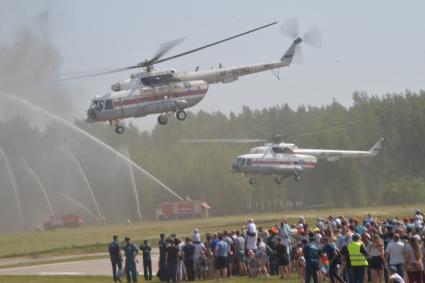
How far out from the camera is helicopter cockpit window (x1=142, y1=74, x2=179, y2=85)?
5962 cm

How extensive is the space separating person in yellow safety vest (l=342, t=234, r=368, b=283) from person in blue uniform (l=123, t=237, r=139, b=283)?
430 inches

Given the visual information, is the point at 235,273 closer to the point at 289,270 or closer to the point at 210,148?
the point at 289,270

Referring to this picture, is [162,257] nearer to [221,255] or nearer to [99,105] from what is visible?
[221,255]

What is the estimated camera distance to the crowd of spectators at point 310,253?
93.0 feet

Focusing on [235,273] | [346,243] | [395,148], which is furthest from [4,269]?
[395,148]

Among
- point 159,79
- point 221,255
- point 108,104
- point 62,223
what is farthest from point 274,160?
point 221,255

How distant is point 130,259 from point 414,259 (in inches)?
525

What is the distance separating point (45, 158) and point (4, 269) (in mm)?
83167

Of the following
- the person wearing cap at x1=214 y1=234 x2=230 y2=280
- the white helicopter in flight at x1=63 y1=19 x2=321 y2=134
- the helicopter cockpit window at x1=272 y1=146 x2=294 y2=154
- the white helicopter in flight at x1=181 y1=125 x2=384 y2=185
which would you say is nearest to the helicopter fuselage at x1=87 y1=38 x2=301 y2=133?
the white helicopter in flight at x1=63 y1=19 x2=321 y2=134

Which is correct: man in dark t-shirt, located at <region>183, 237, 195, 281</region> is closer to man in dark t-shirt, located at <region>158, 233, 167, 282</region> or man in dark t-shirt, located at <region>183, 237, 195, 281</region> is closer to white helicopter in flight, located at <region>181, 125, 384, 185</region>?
man in dark t-shirt, located at <region>158, 233, 167, 282</region>

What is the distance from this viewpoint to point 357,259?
1115 inches

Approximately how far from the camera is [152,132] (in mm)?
159125

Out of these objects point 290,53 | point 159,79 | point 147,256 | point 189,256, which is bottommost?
point 189,256

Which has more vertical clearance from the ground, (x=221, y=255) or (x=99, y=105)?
(x=99, y=105)
